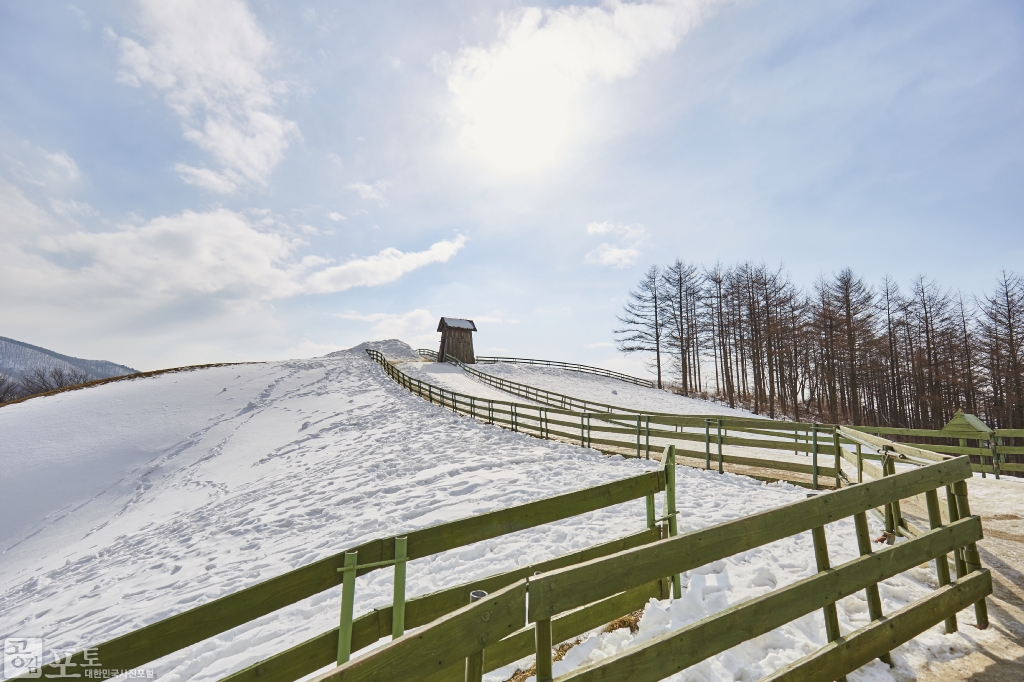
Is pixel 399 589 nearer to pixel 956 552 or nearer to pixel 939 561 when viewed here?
pixel 939 561

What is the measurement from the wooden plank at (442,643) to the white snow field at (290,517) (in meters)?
2.02

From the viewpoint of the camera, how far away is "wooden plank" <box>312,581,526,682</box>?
1649 millimetres

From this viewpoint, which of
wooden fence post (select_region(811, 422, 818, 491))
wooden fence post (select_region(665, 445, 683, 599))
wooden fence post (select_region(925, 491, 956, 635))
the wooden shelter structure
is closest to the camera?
wooden fence post (select_region(925, 491, 956, 635))

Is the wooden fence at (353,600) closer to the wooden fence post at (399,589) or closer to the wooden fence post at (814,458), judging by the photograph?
the wooden fence post at (399,589)

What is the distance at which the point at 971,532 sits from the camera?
3.74 m

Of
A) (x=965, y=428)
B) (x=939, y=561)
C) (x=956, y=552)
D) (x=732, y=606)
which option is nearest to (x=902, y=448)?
(x=956, y=552)

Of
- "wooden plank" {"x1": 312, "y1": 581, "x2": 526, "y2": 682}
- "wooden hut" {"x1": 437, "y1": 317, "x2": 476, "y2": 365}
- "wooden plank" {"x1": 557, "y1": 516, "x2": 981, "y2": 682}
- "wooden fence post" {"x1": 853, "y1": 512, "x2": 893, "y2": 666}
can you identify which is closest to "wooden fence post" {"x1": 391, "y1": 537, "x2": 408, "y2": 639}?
"wooden plank" {"x1": 312, "y1": 581, "x2": 526, "y2": 682}

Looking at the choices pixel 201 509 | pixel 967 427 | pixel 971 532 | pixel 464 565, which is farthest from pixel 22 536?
pixel 967 427

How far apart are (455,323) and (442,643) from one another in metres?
40.7

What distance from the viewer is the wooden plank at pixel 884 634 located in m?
2.75

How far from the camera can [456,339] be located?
1654 inches

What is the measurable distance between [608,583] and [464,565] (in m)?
4.03

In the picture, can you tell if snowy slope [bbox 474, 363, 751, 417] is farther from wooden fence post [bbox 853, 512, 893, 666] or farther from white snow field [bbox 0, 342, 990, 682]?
wooden fence post [bbox 853, 512, 893, 666]

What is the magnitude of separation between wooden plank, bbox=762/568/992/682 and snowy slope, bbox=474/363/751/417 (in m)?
24.5
